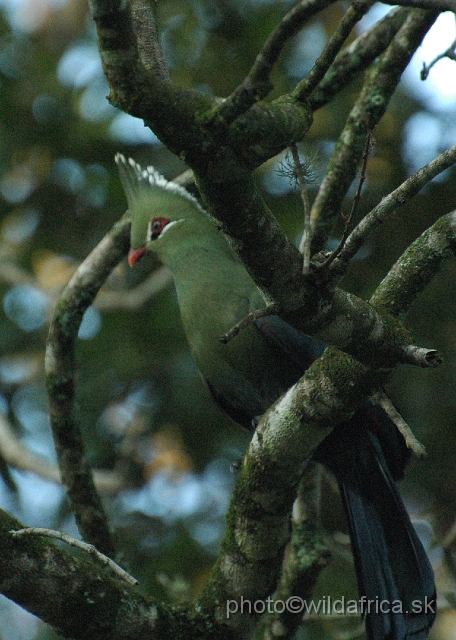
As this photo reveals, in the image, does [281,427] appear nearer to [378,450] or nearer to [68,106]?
[378,450]

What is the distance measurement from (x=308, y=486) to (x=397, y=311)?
132 centimetres

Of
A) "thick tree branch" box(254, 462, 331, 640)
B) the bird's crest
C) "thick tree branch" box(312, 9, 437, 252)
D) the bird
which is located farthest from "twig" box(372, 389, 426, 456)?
the bird's crest

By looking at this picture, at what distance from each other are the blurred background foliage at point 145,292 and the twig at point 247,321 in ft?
7.31

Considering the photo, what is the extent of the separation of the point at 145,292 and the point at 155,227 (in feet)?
2.89

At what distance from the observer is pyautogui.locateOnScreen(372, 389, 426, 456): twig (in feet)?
5.78

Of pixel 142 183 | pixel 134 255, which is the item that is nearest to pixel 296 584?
pixel 134 255

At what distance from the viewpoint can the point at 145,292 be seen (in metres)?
4.45

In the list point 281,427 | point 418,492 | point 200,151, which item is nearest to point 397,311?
point 281,427

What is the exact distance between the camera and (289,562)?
9.70 ft

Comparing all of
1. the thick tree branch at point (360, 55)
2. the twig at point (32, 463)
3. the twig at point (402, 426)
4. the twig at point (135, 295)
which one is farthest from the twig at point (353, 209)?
the twig at point (135, 295)

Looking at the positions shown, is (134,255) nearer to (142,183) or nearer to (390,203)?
(142,183)

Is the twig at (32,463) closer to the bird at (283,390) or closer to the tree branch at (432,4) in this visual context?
the bird at (283,390)

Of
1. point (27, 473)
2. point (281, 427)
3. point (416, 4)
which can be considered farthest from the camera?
→ point (27, 473)

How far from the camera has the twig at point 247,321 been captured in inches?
62.0
